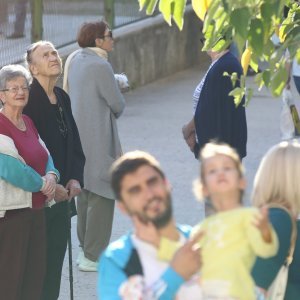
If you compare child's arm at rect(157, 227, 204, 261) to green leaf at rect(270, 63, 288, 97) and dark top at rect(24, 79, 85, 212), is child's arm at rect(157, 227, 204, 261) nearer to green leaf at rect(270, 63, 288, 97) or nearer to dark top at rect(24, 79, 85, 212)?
green leaf at rect(270, 63, 288, 97)

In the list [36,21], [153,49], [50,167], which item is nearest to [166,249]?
[50,167]

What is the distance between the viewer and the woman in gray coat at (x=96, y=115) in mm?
7410

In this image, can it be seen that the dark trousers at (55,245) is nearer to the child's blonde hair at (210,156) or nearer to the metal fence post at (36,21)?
the child's blonde hair at (210,156)

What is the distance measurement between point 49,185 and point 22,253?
414mm

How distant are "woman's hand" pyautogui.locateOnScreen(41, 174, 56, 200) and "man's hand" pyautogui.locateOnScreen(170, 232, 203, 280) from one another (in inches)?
109

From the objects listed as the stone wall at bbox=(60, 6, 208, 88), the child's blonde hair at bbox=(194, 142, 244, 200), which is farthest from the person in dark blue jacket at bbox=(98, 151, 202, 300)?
the stone wall at bbox=(60, 6, 208, 88)

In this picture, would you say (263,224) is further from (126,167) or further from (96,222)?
(96,222)

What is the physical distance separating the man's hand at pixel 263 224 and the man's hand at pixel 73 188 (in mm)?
3344

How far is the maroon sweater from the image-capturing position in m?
5.89

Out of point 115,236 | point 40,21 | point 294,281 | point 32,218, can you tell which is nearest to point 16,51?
point 40,21

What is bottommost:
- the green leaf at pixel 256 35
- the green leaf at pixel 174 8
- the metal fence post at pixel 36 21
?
the green leaf at pixel 256 35

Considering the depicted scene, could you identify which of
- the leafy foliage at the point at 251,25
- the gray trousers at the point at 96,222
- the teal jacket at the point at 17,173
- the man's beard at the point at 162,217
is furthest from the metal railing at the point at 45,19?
the man's beard at the point at 162,217

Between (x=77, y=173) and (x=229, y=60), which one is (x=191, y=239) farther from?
(x=229, y=60)

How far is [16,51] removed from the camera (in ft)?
39.1
